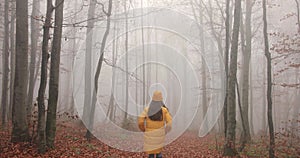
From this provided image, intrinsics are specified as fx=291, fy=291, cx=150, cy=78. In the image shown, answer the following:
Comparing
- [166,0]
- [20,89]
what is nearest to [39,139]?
[20,89]

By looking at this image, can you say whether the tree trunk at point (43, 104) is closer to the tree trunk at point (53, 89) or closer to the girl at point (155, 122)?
the tree trunk at point (53, 89)

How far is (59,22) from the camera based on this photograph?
9.51 metres

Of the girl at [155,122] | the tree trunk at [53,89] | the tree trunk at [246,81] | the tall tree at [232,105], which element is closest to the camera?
the girl at [155,122]

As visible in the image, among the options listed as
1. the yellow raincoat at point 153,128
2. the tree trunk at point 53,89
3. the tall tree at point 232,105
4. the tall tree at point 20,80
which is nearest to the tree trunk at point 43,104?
the tree trunk at point 53,89

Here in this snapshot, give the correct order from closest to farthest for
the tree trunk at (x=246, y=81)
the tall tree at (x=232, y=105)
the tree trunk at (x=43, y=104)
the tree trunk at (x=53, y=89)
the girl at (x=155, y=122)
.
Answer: the girl at (x=155, y=122) → the tree trunk at (x=43, y=104) → the tree trunk at (x=53, y=89) → the tall tree at (x=232, y=105) → the tree trunk at (x=246, y=81)

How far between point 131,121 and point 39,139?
12077 millimetres

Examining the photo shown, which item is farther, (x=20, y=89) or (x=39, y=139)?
(x=20, y=89)

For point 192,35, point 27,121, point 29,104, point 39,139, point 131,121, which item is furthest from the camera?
point 192,35

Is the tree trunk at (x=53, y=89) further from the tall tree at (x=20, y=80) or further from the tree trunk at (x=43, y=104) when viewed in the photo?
the tall tree at (x=20, y=80)

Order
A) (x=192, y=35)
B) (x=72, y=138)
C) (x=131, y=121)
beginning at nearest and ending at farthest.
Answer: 1. (x=72, y=138)
2. (x=131, y=121)
3. (x=192, y=35)

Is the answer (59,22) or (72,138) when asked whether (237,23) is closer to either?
(59,22)

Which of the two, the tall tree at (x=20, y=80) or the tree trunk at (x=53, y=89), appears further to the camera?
the tall tree at (x=20, y=80)

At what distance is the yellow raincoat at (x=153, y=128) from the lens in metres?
6.55

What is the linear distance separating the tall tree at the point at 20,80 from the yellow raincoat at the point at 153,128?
510cm
